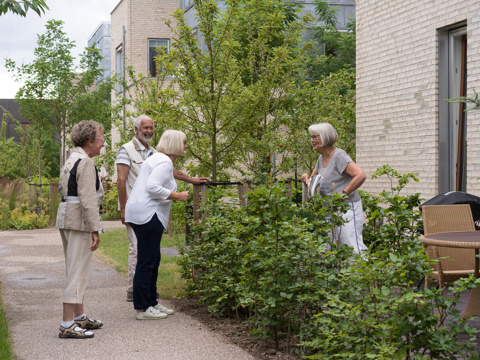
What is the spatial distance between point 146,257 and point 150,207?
0.49 metres

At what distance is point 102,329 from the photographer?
5848 mm

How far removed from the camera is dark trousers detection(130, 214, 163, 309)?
236 inches

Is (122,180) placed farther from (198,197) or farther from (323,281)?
(323,281)

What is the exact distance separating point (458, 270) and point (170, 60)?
4.52m

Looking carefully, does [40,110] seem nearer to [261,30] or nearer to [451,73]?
[261,30]

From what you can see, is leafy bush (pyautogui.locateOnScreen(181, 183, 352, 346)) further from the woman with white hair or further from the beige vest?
the beige vest

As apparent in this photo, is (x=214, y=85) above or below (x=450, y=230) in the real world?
above

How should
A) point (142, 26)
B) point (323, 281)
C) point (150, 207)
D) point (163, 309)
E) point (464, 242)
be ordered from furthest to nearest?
point (142, 26) < point (163, 309) < point (150, 207) < point (464, 242) < point (323, 281)

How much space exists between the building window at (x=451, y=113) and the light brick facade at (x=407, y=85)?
0.09 meters

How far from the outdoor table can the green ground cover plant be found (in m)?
0.20

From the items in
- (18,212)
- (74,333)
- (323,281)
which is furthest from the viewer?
(18,212)

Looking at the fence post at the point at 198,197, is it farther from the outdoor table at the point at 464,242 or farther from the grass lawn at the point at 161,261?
the outdoor table at the point at 464,242

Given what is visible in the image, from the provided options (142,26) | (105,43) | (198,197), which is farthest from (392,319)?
(105,43)

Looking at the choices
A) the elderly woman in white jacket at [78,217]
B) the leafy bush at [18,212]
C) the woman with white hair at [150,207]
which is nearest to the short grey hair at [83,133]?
the elderly woman in white jacket at [78,217]
